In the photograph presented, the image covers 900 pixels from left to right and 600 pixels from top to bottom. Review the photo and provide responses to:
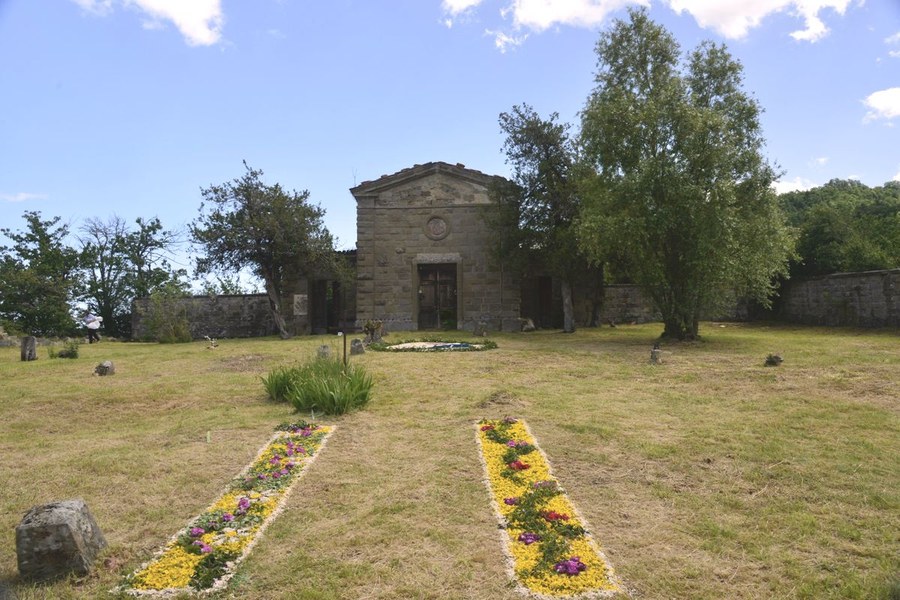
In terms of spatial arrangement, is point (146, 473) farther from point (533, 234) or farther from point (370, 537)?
point (533, 234)

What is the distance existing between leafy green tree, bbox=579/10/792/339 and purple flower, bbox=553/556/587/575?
38.0 ft

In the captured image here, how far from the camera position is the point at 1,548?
3.75m

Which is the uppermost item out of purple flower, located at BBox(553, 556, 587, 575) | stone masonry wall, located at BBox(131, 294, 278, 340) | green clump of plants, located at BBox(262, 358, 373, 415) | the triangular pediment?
the triangular pediment

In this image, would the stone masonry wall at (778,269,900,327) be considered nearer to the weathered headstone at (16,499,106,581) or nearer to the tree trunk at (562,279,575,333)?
the tree trunk at (562,279,575,333)

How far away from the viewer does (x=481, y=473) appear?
5141 millimetres

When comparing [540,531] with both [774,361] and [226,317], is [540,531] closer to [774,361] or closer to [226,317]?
[774,361]

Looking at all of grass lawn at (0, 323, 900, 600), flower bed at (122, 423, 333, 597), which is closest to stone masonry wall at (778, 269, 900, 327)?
grass lawn at (0, 323, 900, 600)

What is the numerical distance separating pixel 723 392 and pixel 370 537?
6.58 meters

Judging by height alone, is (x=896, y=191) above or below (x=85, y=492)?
above

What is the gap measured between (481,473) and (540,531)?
1.29m

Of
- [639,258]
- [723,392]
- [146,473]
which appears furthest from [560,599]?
[639,258]

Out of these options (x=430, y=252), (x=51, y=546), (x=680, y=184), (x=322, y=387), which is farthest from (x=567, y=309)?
(x=51, y=546)

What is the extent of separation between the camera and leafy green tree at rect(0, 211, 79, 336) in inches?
954

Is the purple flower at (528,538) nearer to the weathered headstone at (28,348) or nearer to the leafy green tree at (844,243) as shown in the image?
the weathered headstone at (28,348)
